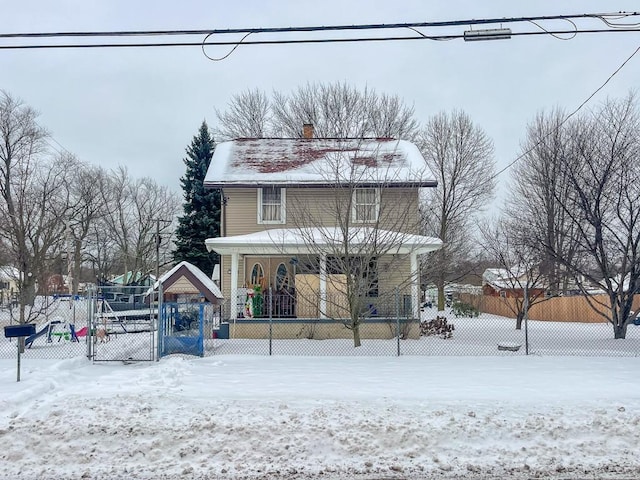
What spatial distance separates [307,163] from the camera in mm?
21078

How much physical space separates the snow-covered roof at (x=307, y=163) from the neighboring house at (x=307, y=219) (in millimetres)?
A: 38

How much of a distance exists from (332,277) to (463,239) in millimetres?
26878

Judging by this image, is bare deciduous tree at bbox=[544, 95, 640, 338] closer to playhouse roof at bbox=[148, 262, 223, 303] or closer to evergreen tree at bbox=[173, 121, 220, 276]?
playhouse roof at bbox=[148, 262, 223, 303]

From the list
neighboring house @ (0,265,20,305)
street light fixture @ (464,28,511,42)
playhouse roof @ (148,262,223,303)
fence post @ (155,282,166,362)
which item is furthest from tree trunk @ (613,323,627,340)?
neighboring house @ (0,265,20,305)

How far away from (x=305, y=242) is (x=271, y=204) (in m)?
5.46

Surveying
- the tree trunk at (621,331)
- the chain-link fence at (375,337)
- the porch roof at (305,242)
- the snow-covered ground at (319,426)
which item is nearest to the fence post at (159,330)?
the chain-link fence at (375,337)

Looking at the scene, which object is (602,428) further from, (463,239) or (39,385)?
(463,239)

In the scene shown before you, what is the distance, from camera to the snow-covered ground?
6.04 m

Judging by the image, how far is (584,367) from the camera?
11.3 m

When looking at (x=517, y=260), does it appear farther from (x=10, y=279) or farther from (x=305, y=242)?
(x=10, y=279)

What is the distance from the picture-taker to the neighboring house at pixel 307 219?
605 inches

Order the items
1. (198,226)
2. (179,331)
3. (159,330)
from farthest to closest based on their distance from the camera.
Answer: (198,226), (179,331), (159,330)

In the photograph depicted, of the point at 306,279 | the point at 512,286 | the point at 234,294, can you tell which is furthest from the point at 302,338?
the point at 512,286

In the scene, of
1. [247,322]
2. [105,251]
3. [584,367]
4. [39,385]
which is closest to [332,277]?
[247,322]
